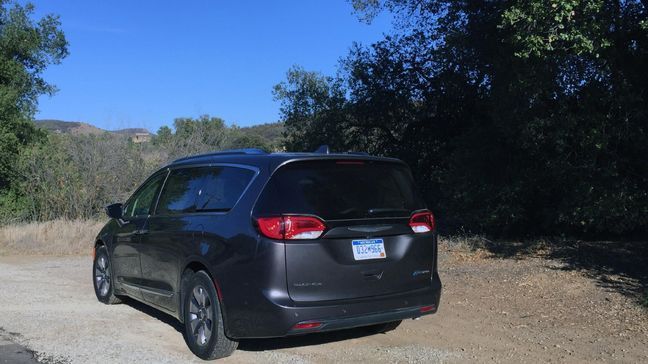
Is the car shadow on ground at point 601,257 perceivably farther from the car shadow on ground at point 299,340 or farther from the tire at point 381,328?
the car shadow on ground at point 299,340

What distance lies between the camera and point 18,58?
21156 mm

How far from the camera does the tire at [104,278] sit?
7918 millimetres

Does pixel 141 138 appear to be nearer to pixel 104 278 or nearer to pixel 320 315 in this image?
pixel 104 278

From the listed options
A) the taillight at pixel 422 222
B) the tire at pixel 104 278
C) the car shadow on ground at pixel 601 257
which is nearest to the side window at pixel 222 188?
the taillight at pixel 422 222

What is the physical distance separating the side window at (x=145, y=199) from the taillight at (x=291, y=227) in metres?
2.51

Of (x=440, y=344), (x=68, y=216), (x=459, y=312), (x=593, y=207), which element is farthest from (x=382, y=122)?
(x=440, y=344)

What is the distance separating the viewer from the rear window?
16.6ft

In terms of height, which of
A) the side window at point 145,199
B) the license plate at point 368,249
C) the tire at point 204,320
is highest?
the side window at point 145,199

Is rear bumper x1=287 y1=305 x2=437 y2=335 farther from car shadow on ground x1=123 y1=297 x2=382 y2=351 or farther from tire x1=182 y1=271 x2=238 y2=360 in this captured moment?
car shadow on ground x1=123 y1=297 x2=382 y2=351

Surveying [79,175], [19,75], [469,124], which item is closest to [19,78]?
[19,75]

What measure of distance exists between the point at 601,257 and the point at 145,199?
280 inches

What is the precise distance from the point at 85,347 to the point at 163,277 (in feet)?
3.27

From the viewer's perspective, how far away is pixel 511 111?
10.9 m

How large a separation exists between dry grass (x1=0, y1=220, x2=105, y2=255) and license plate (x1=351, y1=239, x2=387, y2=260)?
33.2 ft
